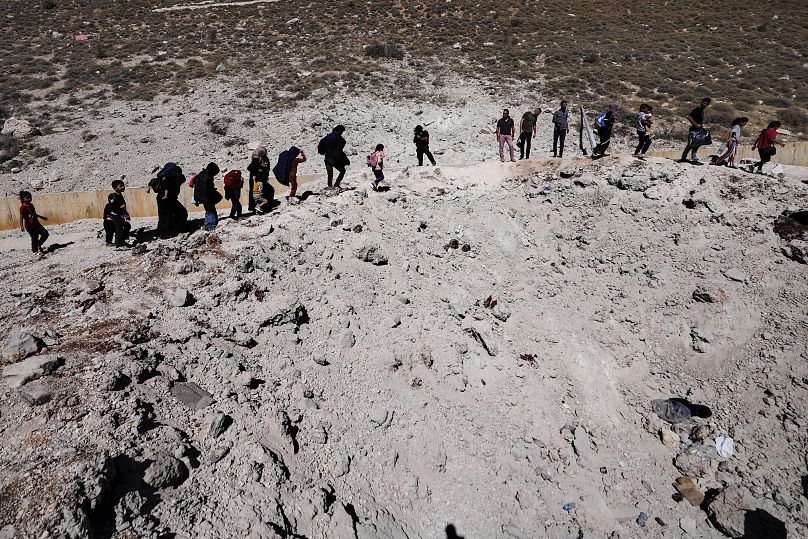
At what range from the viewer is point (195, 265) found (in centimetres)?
769

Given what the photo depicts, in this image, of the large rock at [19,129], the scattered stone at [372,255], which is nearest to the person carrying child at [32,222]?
the scattered stone at [372,255]

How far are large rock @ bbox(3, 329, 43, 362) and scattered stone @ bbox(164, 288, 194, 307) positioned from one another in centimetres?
164

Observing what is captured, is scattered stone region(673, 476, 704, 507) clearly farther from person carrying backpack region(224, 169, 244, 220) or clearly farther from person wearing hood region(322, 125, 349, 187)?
person carrying backpack region(224, 169, 244, 220)

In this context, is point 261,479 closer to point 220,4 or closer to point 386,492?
point 386,492

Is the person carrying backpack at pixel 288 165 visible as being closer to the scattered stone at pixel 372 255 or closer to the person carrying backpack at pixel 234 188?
the person carrying backpack at pixel 234 188

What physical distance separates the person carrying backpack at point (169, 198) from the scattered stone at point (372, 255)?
165 inches

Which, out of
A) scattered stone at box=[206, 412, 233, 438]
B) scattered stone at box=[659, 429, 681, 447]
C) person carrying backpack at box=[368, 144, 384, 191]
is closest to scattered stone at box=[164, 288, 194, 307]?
scattered stone at box=[206, 412, 233, 438]

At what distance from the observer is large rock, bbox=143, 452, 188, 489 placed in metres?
4.18

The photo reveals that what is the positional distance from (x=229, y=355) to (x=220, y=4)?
44.5 meters

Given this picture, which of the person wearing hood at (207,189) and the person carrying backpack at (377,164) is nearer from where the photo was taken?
the person wearing hood at (207,189)

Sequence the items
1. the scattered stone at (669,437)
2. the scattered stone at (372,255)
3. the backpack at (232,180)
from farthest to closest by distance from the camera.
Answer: the backpack at (232,180) < the scattered stone at (372,255) < the scattered stone at (669,437)

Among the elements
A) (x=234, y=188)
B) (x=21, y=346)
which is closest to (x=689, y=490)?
(x=21, y=346)

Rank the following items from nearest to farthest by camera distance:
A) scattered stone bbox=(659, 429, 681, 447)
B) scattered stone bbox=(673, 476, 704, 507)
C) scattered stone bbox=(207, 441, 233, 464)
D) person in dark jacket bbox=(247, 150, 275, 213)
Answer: scattered stone bbox=(207, 441, 233, 464) < scattered stone bbox=(673, 476, 704, 507) < scattered stone bbox=(659, 429, 681, 447) < person in dark jacket bbox=(247, 150, 275, 213)

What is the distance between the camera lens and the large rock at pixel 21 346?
5.20 m
